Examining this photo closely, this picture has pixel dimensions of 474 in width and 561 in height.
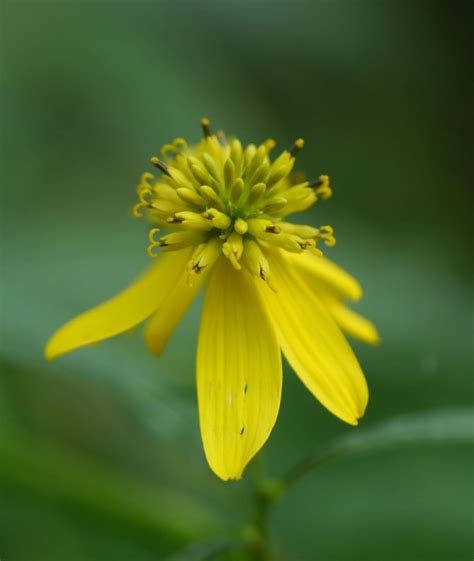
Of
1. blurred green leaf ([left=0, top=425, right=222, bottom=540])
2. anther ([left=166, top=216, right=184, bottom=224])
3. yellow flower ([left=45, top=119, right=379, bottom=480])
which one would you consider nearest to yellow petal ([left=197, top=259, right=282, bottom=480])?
yellow flower ([left=45, top=119, right=379, bottom=480])

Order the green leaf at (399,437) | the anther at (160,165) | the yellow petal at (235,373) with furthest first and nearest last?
1. the anther at (160,165)
2. the green leaf at (399,437)
3. the yellow petal at (235,373)

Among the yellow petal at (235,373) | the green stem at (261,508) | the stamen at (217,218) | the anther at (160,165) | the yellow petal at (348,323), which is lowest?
the green stem at (261,508)

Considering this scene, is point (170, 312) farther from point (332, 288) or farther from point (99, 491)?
point (99, 491)

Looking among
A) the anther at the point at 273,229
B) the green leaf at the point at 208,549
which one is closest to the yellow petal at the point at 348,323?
the anther at the point at 273,229

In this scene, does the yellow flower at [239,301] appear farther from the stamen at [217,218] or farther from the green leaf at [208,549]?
the green leaf at [208,549]

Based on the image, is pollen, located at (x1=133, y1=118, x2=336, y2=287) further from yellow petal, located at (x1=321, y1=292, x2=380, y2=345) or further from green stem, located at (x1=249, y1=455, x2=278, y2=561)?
green stem, located at (x1=249, y1=455, x2=278, y2=561)

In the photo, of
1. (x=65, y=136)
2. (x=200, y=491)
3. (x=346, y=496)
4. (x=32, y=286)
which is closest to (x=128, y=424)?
(x=200, y=491)
